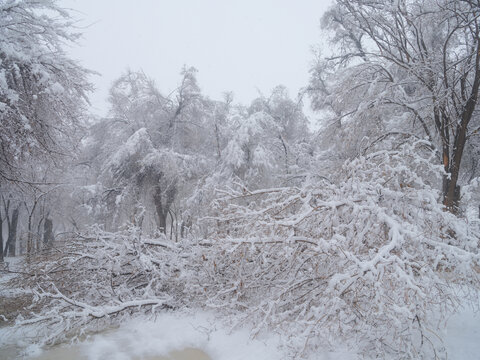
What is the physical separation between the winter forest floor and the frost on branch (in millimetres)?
222

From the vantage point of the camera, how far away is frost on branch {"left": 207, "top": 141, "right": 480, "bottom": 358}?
3.53m

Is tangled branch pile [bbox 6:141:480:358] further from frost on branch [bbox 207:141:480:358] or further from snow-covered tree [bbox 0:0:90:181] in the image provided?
snow-covered tree [bbox 0:0:90:181]

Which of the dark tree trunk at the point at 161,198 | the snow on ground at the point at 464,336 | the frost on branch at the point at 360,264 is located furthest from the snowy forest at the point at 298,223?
the dark tree trunk at the point at 161,198

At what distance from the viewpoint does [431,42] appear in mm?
9391

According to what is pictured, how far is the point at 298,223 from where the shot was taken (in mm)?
4719

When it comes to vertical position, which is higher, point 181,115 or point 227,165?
point 181,115

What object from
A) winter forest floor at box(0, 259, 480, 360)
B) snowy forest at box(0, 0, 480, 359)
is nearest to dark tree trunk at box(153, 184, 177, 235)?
snowy forest at box(0, 0, 480, 359)

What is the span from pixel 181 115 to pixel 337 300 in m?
12.2

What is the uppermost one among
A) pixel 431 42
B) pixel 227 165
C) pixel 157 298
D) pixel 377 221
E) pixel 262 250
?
pixel 431 42

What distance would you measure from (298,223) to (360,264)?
132cm

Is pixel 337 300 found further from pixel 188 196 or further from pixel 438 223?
pixel 188 196

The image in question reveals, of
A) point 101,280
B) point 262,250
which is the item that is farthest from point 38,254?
point 262,250

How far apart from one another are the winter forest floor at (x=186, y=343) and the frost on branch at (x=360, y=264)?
0.73 ft

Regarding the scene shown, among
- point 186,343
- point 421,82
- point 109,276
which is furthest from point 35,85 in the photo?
point 421,82
